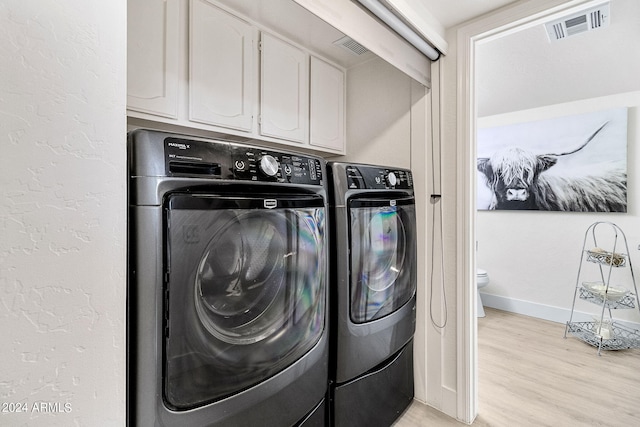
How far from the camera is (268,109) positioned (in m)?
1.74

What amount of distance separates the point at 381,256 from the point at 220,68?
127 centimetres

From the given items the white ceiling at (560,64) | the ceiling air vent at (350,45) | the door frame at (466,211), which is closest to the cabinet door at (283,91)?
the ceiling air vent at (350,45)

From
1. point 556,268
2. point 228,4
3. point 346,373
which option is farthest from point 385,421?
point 556,268

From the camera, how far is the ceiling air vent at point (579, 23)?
1.67 metres

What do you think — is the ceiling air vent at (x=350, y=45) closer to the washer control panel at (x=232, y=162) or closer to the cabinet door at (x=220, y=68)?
the cabinet door at (x=220, y=68)

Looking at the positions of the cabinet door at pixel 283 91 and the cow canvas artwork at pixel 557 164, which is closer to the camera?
the cabinet door at pixel 283 91

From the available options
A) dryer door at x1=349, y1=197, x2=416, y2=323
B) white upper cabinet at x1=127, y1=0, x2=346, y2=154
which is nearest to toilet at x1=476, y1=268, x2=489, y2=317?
dryer door at x1=349, y1=197, x2=416, y2=323

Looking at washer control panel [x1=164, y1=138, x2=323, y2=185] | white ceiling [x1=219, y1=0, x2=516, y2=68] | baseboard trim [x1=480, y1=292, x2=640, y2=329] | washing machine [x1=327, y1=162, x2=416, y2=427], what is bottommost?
baseboard trim [x1=480, y1=292, x2=640, y2=329]

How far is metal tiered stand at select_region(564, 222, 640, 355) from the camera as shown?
8.50ft

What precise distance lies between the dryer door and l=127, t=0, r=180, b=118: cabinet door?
98 centimetres

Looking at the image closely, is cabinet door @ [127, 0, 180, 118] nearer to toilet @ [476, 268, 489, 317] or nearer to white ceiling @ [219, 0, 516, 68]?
white ceiling @ [219, 0, 516, 68]

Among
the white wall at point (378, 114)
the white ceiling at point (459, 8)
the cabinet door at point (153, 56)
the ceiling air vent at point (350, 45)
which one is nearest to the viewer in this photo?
the cabinet door at point (153, 56)

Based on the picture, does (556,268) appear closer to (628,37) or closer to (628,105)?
(628,105)

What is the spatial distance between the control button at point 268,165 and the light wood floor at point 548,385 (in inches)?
63.3
